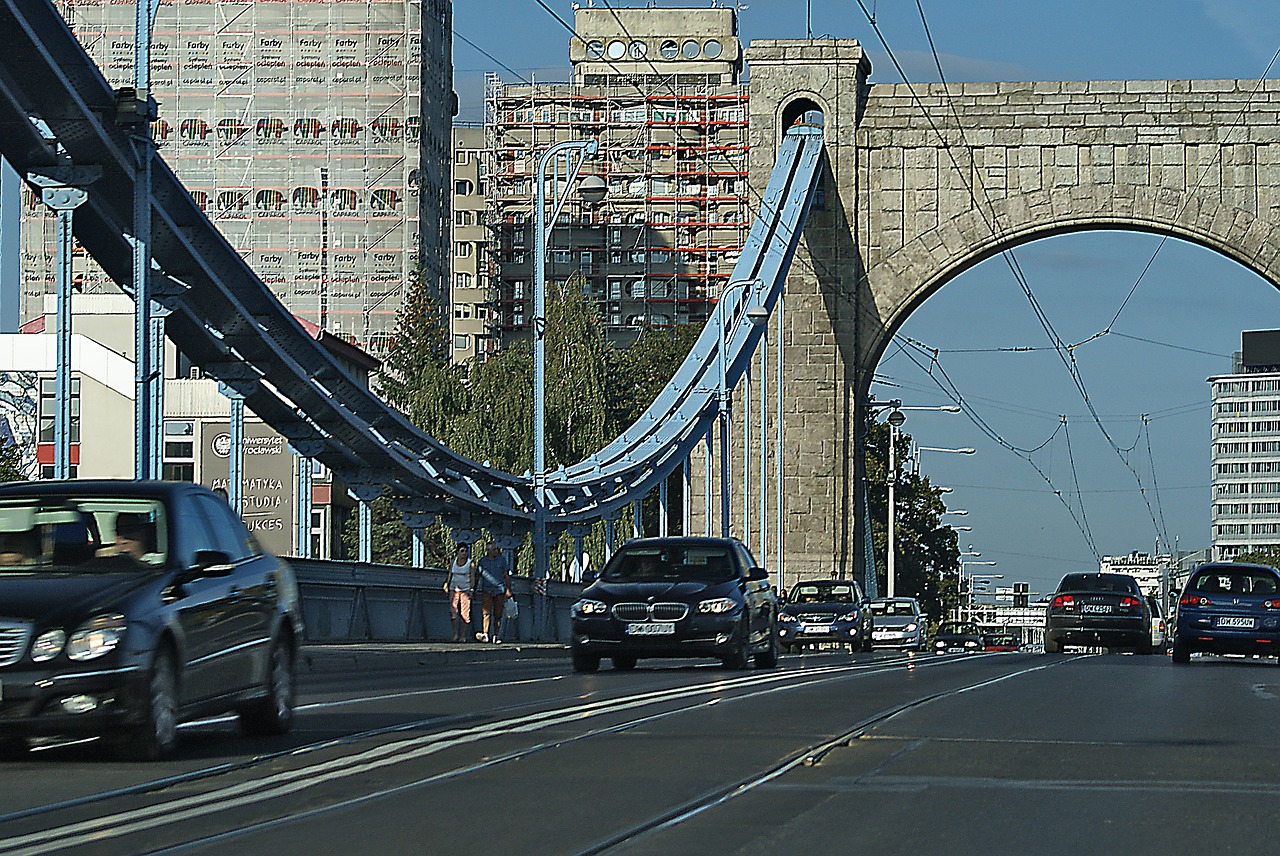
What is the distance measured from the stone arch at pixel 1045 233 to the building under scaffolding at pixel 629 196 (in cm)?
5557

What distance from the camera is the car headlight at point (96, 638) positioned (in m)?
9.66

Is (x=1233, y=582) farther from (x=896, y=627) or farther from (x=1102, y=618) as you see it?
(x=896, y=627)

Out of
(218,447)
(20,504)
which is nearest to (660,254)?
(218,447)

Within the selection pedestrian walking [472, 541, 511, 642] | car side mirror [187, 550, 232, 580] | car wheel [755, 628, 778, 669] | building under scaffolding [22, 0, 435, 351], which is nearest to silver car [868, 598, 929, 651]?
pedestrian walking [472, 541, 511, 642]

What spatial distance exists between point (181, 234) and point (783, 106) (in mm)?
32918

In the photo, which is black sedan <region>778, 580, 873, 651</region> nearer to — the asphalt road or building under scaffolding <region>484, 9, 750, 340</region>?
the asphalt road

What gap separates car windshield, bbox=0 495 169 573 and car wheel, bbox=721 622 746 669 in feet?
39.6

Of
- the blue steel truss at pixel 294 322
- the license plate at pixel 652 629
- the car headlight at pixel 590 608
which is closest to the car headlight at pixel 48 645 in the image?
the blue steel truss at pixel 294 322

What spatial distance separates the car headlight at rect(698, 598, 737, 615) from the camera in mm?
22094

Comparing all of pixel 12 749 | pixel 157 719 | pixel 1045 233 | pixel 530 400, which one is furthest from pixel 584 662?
pixel 530 400

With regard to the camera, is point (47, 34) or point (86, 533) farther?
point (47, 34)

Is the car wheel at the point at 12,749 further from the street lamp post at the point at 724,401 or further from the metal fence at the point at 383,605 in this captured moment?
the street lamp post at the point at 724,401

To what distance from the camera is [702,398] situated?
171ft

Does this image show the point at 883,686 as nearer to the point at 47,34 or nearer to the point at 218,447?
the point at 47,34
